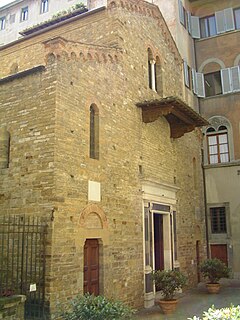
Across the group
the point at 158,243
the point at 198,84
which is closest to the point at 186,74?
the point at 198,84

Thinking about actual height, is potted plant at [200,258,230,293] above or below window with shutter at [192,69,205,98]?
below

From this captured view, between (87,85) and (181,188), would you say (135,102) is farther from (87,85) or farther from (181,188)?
(181,188)

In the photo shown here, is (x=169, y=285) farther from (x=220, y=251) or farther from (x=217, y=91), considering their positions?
(x=217, y=91)

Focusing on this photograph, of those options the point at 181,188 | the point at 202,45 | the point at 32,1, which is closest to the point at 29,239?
the point at 181,188

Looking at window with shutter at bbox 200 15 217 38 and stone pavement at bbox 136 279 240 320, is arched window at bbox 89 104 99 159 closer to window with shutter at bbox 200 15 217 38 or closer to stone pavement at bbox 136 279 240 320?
stone pavement at bbox 136 279 240 320

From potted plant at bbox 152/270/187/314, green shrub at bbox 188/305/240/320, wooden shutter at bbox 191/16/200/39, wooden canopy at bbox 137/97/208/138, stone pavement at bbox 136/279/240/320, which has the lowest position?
stone pavement at bbox 136/279/240/320

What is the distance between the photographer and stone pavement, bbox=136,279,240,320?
9.88 metres

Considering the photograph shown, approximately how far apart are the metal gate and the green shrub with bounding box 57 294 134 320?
141 centimetres

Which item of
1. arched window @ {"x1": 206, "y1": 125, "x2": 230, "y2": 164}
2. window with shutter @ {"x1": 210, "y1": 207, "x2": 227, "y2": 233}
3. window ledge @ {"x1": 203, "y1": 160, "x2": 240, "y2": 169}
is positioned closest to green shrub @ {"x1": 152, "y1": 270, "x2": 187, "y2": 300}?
window with shutter @ {"x1": 210, "y1": 207, "x2": 227, "y2": 233}

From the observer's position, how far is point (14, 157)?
8.93 metres

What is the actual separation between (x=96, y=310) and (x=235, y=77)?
49.6 ft

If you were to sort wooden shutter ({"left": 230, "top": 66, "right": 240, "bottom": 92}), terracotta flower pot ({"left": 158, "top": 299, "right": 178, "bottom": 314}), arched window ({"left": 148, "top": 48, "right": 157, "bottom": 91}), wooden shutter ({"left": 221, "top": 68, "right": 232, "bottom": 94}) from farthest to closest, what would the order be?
wooden shutter ({"left": 221, "top": 68, "right": 232, "bottom": 94})
wooden shutter ({"left": 230, "top": 66, "right": 240, "bottom": 92})
arched window ({"left": 148, "top": 48, "right": 157, "bottom": 91})
terracotta flower pot ({"left": 158, "top": 299, "right": 178, "bottom": 314})

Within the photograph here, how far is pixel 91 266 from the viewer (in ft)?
29.9

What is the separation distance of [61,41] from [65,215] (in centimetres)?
411
